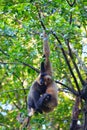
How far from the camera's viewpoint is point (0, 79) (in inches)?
457

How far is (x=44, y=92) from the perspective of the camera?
8383 millimetres

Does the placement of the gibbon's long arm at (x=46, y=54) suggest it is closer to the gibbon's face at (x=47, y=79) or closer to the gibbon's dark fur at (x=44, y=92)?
the gibbon's dark fur at (x=44, y=92)

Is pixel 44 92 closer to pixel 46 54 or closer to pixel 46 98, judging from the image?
pixel 46 98

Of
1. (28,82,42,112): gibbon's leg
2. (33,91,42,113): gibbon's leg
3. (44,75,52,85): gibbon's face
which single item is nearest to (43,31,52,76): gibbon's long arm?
(44,75,52,85): gibbon's face

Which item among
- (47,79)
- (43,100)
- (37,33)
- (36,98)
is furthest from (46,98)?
(37,33)

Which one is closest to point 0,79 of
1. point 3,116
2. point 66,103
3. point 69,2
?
point 3,116

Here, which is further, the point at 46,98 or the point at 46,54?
the point at 46,98

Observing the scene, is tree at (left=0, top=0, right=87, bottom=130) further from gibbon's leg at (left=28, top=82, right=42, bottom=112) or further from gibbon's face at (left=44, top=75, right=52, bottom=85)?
gibbon's face at (left=44, top=75, right=52, bottom=85)

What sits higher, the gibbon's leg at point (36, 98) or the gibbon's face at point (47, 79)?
the gibbon's face at point (47, 79)

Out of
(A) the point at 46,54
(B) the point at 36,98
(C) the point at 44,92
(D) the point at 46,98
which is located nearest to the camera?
(A) the point at 46,54

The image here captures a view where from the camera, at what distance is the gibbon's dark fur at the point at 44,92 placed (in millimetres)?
8008

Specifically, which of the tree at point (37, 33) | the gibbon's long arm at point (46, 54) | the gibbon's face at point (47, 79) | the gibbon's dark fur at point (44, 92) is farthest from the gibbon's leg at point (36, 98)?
the gibbon's long arm at point (46, 54)

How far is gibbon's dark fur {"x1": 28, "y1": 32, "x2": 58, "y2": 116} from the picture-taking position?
8008 mm

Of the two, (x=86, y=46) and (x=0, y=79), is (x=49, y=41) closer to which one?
(x=86, y=46)
